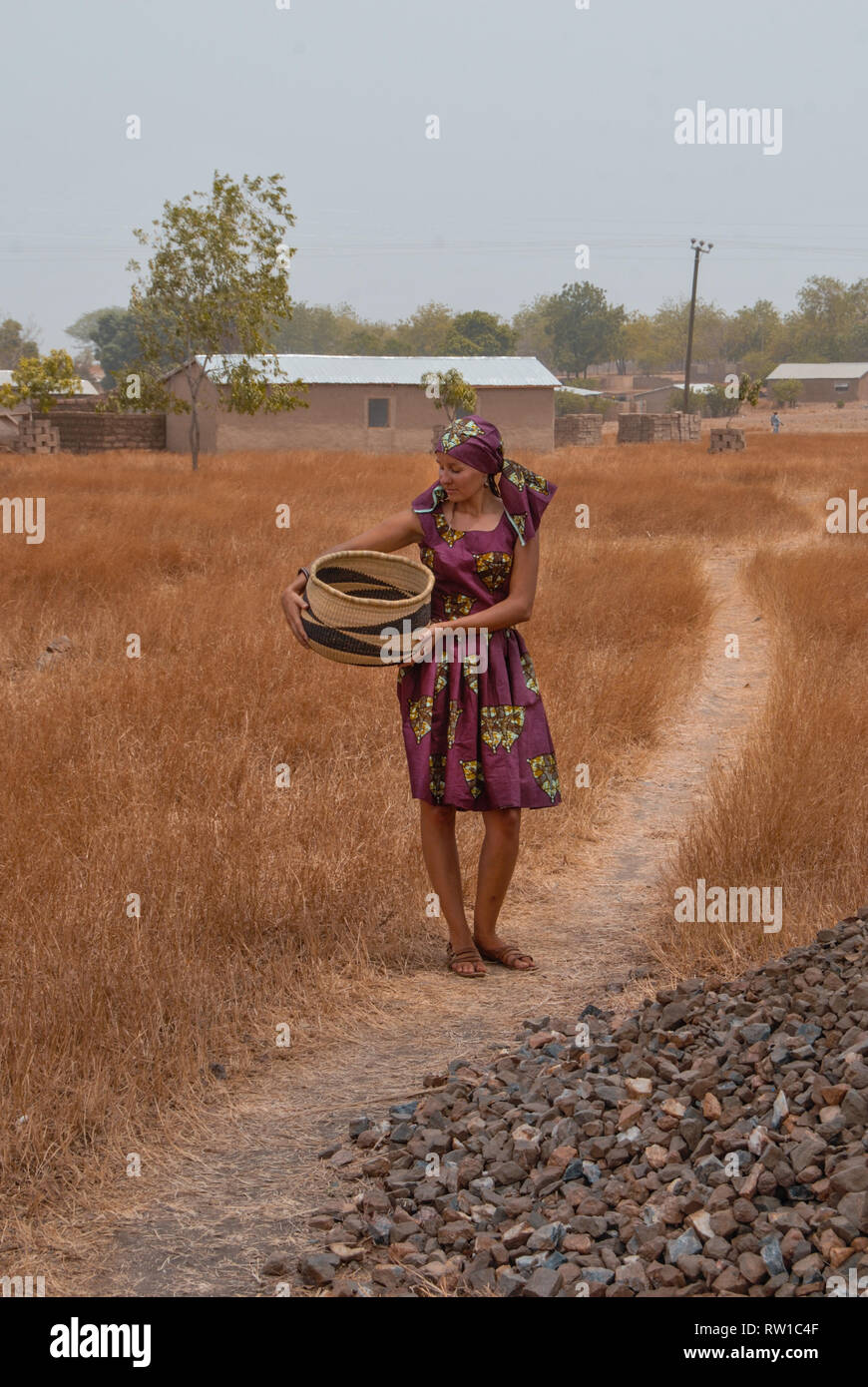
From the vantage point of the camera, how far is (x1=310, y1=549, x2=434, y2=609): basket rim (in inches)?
148

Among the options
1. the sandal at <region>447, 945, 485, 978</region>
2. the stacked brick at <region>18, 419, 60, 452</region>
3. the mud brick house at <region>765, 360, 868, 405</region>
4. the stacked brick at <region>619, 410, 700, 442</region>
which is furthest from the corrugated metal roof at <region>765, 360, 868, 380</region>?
the sandal at <region>447, 945, 485, 978</region>

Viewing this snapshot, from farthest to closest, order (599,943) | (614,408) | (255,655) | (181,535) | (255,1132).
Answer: (614,408) < (181,535) < (255,655) < (599,943) < (255,1132)

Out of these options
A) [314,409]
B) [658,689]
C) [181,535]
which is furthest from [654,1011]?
[314,409]

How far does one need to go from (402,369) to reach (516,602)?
3456 centimetres

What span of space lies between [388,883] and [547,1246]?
2140 mm

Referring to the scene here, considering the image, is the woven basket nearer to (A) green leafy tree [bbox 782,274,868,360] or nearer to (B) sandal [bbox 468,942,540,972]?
(B) sandal [bbox 468,942,540,972]

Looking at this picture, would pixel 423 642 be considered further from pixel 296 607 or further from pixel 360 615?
pixel 296 607

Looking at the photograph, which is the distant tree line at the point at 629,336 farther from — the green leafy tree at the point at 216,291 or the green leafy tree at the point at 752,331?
the green leafy tree at the point at 216,291

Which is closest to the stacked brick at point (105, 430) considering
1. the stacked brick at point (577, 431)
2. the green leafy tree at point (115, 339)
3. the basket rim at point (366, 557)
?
the stacked brick at point (577, 431)

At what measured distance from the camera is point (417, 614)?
390 cm

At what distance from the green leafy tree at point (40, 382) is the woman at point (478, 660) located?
3047 centimetres

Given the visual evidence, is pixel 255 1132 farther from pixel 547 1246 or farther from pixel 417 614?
pixel 417 614

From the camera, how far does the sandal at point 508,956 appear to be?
426 centimetres

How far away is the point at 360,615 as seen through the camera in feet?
12.4
